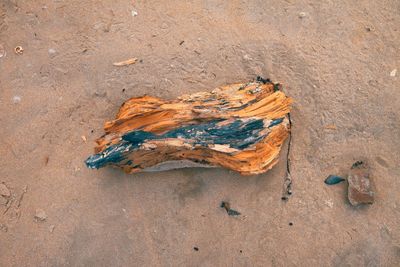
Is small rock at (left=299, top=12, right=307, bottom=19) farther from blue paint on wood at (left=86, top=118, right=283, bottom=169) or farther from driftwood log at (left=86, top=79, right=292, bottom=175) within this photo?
blue paint on wood at (left=86, top=118, right=283, bottom=169)

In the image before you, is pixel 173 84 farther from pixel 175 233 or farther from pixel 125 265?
pixel 125 265

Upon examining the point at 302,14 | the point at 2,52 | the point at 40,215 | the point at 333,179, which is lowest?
the point at 40,215

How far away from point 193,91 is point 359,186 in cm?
176

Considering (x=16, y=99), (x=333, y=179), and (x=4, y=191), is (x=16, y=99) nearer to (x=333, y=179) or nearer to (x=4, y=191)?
(x=4, y=191)

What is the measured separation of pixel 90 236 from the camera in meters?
4.45

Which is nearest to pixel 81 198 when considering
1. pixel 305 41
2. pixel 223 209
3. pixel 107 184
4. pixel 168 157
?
pixel 107 184

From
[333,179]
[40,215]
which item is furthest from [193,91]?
[40,215]

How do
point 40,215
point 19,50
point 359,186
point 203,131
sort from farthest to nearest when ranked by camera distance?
point 19,50 < point 40,215 < point 359,186 < point 203,131

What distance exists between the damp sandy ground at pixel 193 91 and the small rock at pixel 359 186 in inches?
3.6

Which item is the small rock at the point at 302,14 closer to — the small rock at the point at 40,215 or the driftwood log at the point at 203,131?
the driftwood log at the point at 203,131

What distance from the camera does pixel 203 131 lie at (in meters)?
4.09

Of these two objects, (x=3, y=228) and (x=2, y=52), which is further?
(x=2, y=52)

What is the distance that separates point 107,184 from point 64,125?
714 millimetres

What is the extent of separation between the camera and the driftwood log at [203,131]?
4094 mm
